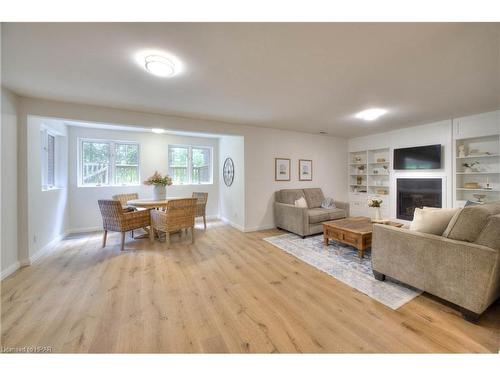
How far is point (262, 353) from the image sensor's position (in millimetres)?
1347

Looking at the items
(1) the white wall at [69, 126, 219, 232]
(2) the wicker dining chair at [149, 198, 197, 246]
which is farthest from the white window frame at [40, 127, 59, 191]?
(2) the wicker dining chair at [149, 198, 197, 246]

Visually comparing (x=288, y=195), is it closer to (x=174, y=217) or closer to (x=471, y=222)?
(x=174, y=217)

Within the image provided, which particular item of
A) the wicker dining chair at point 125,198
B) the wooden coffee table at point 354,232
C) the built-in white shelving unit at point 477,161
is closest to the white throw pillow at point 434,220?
the wooden coffee table at point 354,232

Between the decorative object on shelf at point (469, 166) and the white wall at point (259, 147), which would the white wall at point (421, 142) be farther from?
the white wall at point (259, 147)

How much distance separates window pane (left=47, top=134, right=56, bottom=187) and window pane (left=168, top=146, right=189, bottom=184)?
2238 mm

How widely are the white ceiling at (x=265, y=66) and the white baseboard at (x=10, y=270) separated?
2228mm

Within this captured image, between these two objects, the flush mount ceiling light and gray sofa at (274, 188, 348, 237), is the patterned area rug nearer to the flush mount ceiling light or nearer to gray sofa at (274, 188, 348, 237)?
gray sofa at (274, 188, 348, 237)

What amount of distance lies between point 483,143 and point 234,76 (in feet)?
16.4

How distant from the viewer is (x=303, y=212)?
153 inches
